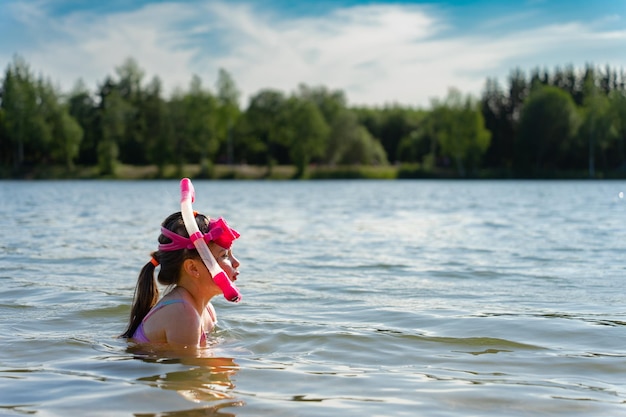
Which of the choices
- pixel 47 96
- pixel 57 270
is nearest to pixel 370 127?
pixel 47 96

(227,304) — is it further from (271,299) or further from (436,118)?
(436,118)

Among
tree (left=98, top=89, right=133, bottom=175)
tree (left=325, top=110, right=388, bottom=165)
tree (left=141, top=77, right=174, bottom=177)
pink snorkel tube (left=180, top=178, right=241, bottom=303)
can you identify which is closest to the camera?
pink snorkel tube (left=180, top=178, right=241, bottom=303)

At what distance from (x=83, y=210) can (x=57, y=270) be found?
17.0 metres

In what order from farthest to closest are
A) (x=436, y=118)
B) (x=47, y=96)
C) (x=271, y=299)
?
1. (x=436, y=118)
2. (x=47, y=96)
3. (x=271, y=299)

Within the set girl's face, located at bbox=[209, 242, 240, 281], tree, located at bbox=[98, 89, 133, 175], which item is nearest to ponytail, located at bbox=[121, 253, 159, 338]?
girl's face, located at bbox=[209, 242, 240, 281]

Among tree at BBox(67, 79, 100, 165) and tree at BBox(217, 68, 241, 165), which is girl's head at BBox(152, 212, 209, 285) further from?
tree at BBox(67, 79, 100, 165)

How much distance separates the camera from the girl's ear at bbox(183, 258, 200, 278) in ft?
18.0

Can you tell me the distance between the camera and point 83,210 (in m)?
28.0

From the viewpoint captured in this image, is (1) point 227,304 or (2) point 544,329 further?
(1) point 227,304

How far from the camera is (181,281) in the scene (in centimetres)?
561

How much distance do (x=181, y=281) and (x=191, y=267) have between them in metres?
0.17

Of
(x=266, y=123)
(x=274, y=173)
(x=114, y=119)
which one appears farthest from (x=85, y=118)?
(x=274, y=173)

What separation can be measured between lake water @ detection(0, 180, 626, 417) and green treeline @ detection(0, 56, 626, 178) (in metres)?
88.5

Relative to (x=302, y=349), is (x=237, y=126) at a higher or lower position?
higher
